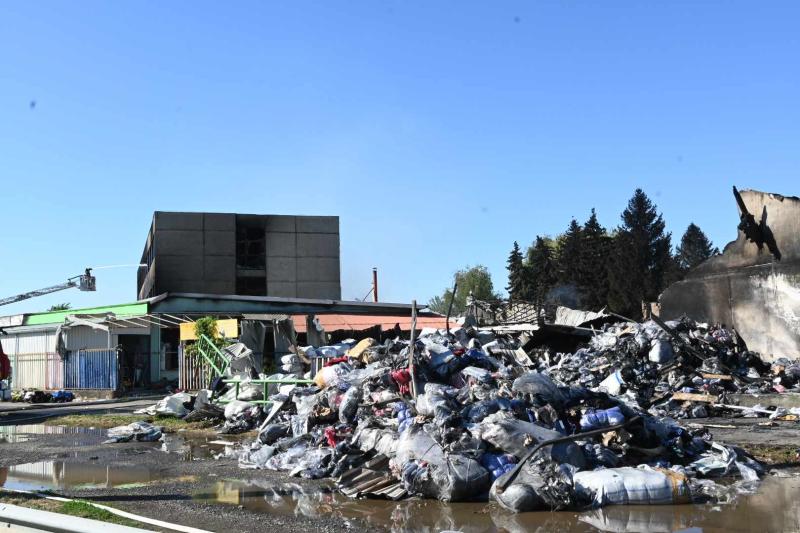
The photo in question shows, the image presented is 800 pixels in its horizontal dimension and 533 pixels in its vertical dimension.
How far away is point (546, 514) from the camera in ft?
22.7

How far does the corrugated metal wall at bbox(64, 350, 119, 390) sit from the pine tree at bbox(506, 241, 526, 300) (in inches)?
1730

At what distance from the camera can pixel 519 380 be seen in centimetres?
955

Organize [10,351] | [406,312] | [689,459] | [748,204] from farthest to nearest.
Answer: [406,312]
[10,351]
[748,204]
[689,459]

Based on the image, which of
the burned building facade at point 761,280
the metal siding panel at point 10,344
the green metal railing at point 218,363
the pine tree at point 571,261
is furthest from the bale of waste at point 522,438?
the pine tree at point 571,261

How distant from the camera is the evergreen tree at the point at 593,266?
55750 mm

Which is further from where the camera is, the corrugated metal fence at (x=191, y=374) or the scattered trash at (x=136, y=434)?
the corrugated metal fence at (x=191, y=374)

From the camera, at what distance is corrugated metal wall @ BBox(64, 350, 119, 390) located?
25156mm

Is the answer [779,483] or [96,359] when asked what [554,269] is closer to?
[96,359]

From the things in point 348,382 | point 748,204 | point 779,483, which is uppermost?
point 748,204

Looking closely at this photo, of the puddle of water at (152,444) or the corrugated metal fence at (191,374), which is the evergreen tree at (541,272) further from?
the puddle of water at (152,444)

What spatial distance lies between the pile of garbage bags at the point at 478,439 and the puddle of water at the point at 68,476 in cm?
156

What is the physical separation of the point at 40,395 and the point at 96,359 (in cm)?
207

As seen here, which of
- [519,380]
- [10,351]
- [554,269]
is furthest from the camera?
[554,269]

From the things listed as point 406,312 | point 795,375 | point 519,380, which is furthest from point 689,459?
point 406,312
